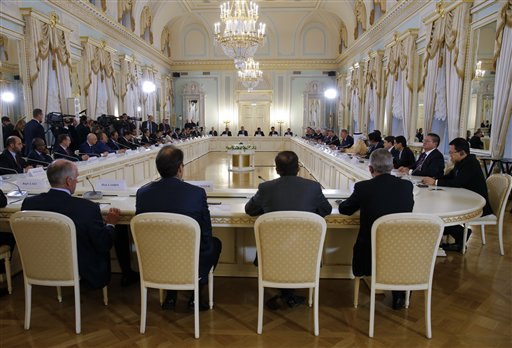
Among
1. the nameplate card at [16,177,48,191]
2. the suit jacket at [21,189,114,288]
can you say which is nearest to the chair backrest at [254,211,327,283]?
the suit jacket at [21,189,114,288]

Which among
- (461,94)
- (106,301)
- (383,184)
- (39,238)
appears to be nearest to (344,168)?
(461,94)

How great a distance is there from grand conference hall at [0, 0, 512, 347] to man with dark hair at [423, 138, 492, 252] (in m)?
0.16

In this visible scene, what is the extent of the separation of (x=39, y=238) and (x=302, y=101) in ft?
58.6

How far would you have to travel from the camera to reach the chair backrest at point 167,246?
2242 mm

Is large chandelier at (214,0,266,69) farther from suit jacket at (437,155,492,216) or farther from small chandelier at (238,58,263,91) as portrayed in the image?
suit jacket at (437,155,492,216)

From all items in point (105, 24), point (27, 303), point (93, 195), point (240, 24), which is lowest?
point (27, 303)

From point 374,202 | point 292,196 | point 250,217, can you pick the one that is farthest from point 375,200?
point 250,217

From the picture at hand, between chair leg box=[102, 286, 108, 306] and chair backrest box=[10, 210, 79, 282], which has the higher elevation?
chair backrest box=[10, 210, 79, 282]

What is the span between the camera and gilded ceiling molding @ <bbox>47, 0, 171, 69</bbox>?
9256 millimetres

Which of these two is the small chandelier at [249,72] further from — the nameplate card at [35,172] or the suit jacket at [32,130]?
the nameplate card at [35,172]

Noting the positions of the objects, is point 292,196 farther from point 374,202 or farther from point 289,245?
point 374,202

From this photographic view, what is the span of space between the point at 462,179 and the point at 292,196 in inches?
91.3

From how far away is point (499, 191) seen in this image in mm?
3824

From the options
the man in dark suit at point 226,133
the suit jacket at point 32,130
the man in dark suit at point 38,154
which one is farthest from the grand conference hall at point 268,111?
the suit jacket at point 32,130
